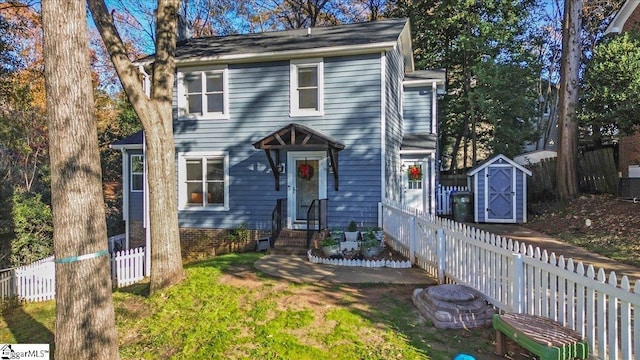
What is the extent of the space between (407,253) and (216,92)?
7.41 m

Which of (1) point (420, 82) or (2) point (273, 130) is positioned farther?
(1) point (420, 82)

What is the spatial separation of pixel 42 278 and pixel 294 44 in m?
8.94

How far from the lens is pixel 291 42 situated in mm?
11672

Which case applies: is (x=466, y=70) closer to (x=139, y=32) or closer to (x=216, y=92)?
(x=216, y=92)

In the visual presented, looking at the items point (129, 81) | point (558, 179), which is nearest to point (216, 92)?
point (129, 81)

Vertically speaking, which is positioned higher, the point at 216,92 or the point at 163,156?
the point at 216,92

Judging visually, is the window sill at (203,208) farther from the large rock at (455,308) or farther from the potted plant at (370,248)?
the large rock at (455,308)

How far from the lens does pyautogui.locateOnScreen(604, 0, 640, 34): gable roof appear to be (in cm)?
1583

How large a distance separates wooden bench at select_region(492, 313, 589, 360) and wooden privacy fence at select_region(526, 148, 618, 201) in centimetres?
1284

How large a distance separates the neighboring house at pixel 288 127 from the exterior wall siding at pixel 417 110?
213 cm

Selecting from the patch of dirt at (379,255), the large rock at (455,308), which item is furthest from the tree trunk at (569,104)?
the large rock at (455,308)

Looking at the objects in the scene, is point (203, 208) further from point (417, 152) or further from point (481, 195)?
point (481, 195)

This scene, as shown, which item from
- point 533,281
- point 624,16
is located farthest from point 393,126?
point 624,16

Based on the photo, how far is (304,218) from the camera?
11.1 metres
